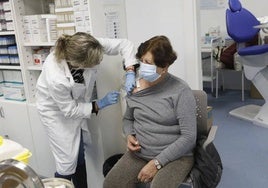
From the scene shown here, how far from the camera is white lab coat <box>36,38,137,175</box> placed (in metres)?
1.90

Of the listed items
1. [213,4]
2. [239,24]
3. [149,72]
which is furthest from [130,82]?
[213,4]

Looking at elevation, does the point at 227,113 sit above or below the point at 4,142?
below

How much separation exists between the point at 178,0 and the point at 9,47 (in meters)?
1.41

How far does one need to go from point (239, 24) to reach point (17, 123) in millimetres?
2440

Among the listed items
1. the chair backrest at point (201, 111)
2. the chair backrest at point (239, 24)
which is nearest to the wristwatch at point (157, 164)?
the chair backrest at point (201, 111)

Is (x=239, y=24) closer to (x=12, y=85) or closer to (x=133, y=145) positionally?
(x=133, y=145)

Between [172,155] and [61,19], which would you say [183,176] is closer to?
[172,155]

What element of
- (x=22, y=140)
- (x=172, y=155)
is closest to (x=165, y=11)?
(x=172, y=155)

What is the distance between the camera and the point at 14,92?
2709mm

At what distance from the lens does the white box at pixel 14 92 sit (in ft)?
8.73

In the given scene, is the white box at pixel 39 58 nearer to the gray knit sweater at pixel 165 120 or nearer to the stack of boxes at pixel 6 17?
the stack of boxes at pixel 6 17

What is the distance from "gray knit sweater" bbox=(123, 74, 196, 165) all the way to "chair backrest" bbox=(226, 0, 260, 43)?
1.82 m

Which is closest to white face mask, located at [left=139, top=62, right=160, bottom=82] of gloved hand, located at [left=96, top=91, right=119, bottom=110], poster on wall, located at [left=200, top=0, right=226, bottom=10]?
gloved hand, located at [left=96, top=91, right=119, bottom=110]

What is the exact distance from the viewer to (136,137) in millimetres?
1909
